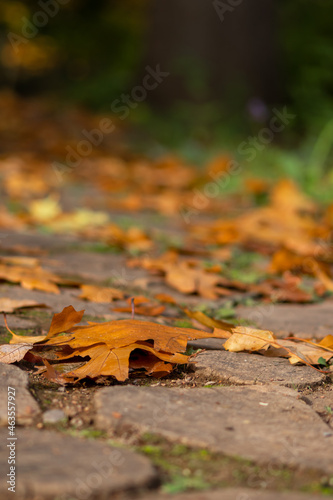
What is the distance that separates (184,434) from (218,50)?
6258 mm

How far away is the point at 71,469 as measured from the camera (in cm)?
93

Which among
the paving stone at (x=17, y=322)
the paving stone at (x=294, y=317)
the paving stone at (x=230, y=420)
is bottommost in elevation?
the paving stone at (x=17, y=322)

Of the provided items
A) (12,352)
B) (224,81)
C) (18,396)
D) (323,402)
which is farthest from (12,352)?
(224,81)

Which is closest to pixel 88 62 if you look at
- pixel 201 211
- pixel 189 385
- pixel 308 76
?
pixel 308 76

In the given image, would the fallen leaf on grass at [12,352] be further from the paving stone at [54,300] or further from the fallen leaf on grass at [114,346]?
the paving stone at [54,300]

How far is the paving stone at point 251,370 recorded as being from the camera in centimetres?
143

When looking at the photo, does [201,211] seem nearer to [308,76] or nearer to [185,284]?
[185,284]

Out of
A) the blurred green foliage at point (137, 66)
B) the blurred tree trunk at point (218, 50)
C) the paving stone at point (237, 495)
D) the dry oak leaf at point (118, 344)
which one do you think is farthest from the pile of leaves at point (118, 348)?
the blurred tree trunk at point (218, 50)

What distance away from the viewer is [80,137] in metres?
6.48

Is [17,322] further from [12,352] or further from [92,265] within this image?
[92,265]

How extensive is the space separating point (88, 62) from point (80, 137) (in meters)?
5.75

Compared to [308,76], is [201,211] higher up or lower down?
lower down

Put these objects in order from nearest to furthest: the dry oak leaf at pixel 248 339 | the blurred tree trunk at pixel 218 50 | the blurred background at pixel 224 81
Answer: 1. the dry oak leaf at pixel 248 339
2. the blurred background at pixel 224 81
3. the blurred tree trunk at pixel 218 50

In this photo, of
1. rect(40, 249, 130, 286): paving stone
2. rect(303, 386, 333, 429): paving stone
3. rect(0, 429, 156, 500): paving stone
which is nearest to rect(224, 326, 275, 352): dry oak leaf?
rect(303, 386, 333, 429): paving stone
